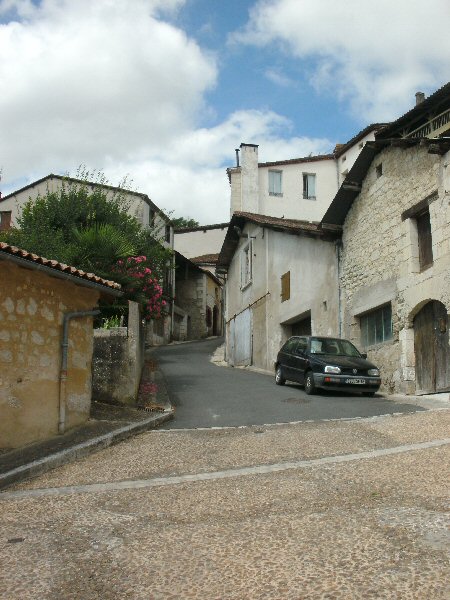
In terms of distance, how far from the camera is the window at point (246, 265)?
2544cm

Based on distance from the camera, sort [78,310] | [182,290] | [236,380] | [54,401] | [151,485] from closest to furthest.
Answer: [151,485] → [54,401] → [78,310] → [236,380] → [182,290]

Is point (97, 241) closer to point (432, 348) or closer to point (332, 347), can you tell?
→ point (332, 347)

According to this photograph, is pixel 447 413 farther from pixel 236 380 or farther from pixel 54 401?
pixel 236 380

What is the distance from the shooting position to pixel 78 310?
8992 millimetres

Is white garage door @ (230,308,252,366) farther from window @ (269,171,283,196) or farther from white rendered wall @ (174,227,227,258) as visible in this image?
white rendered wall @ (174,227,227,258)

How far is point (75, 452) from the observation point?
732 cm

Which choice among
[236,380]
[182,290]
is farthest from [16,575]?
[182,290]

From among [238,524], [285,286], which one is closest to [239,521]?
[238,524]

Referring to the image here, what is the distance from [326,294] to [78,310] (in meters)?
10.9

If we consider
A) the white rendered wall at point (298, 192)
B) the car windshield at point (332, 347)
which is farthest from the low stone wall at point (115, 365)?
the white rendered wall at point (298, 192)

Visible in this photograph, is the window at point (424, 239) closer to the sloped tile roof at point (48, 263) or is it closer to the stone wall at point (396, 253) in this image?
the stone wall at point (396, 253)

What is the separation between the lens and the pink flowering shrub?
45.6 feet

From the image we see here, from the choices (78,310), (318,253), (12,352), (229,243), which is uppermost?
(229,243)

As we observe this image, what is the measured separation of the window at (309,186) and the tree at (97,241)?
630 inches
